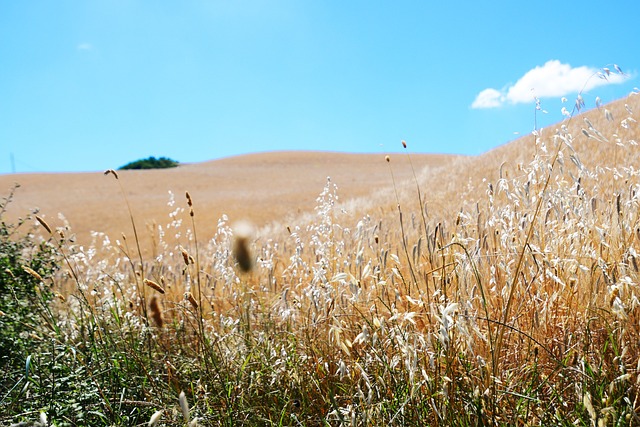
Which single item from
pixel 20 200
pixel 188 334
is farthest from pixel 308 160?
pixel 188 334

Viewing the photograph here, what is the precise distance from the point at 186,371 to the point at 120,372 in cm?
33

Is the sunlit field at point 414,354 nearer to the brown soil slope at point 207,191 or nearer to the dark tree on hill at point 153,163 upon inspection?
the brown soil slope at point 207,191

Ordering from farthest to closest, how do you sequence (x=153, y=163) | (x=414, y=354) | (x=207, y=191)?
1. (x=153, y=163)
2. (x=207, y=191)
3. (x=414, y=354)

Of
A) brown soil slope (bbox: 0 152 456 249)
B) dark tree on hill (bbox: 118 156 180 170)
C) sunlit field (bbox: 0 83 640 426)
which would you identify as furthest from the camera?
dark tree on hill (bbox: 118 156 180 170)

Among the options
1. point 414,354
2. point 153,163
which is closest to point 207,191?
point 414,354

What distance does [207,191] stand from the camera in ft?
92.6

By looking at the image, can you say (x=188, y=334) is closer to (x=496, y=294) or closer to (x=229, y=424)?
(x=229, y=424)

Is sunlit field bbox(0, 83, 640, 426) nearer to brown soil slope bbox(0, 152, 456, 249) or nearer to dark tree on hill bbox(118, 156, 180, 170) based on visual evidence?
brown soil slope bbox(0, 152, 456, 249)

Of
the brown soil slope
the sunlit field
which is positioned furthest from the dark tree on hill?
the sunlit field

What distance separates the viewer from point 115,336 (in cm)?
311

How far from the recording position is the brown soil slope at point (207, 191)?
18.1 m

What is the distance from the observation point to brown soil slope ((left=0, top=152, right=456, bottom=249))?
18.1m

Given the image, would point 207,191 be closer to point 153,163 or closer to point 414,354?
point 414,354

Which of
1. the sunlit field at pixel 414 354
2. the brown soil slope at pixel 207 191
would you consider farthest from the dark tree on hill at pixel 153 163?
the sunlit field at pixel 414 354
